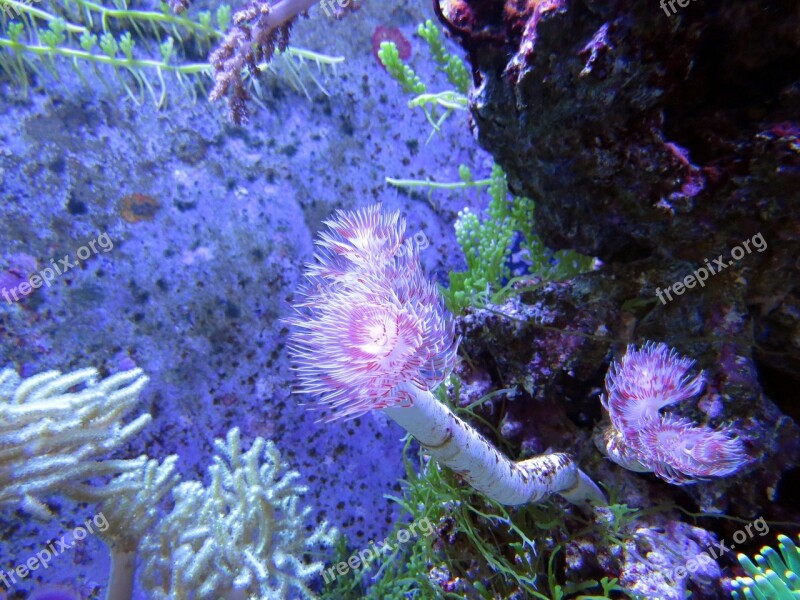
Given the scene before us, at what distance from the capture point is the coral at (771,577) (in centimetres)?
182

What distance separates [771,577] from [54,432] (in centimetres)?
324

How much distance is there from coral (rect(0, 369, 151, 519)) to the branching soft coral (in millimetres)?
1621

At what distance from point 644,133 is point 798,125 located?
1.68 feet

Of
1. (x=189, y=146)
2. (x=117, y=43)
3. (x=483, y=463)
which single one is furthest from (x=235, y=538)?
(x=117, y=43)

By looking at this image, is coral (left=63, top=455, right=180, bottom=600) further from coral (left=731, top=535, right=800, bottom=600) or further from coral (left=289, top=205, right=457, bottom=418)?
coral (left=731, top=535, right=800, bottom=600)

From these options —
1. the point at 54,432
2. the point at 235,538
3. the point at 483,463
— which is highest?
the point at 54,432

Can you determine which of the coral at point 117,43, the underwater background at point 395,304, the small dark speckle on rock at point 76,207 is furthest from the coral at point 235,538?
the coral at point 117,43

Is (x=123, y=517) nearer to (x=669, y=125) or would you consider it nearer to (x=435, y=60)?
(x=669, y=125)

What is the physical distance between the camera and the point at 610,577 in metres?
2.16

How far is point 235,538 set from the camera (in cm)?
256

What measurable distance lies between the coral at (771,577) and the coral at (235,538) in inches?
78.5

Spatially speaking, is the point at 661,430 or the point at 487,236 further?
the point at 487,236

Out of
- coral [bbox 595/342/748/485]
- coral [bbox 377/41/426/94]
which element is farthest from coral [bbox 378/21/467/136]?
coral [bbox 595/342/748/485]

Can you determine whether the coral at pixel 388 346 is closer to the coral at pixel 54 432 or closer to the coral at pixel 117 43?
the coral at pixel 54 432
